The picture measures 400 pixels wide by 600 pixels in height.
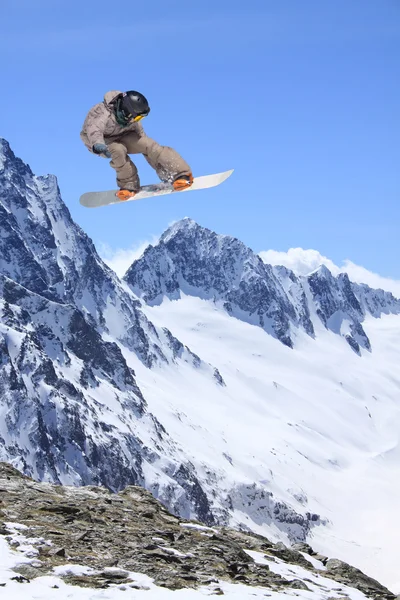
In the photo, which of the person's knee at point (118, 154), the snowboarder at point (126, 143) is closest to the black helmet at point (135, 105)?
the snowboarder at point (126, 143)

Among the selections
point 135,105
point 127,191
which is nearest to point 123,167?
point 127,191

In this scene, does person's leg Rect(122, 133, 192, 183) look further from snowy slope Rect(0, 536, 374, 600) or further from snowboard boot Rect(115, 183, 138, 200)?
snowy slope Rect(0, 536, 374, 600)

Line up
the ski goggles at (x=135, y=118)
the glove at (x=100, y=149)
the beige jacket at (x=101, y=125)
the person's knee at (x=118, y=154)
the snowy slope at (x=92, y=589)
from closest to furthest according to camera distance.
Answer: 1. the snowy slope at (x=92, y=589)
2. the ski goggles at (x=135, y=118)
3. the beige jacket at (x=101, y=125)
4. the glove at (x=100, y=149)
5. the person's knee at (x=118, y=154)

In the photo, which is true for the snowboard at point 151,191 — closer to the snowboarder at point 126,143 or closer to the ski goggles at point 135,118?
the snowboarder at point 126,143

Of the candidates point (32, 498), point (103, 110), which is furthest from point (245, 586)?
point (103, 110)

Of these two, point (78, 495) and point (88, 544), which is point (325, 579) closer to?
point (88, 544)

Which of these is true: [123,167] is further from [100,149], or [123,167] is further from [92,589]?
[92,589]

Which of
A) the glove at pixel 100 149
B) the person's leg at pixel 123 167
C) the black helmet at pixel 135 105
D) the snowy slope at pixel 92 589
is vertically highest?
the black helmet at pixel 135 105

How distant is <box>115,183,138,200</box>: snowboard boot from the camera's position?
16938 millimetres

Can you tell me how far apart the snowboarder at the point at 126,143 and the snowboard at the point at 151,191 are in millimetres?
269

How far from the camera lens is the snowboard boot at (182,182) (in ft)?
54.3

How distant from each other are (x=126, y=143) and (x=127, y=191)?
1.07m

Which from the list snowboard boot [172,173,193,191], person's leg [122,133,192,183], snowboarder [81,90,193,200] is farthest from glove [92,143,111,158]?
snowboard boot [172,173,193,191]

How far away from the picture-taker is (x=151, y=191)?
56.4 feet
